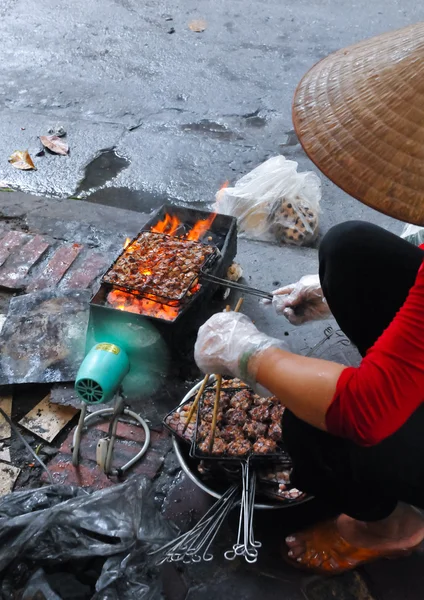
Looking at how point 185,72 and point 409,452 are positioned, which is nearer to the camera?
point 409,452

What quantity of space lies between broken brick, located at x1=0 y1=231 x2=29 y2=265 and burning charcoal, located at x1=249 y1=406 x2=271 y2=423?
183 centimetres

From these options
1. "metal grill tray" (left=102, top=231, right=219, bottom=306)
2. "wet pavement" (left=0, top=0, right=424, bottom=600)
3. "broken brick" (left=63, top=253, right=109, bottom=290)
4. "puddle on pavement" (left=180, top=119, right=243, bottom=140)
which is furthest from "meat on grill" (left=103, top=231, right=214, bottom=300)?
"puddle on pavement" (left=180, top=119, right=243, bottom=140)

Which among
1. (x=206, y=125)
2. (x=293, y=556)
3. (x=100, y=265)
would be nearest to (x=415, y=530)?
(x=293, y=556)

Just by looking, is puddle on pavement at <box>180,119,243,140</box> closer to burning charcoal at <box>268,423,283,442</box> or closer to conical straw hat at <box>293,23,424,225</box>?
burning charcoal at <box>268,423,283,442</box>

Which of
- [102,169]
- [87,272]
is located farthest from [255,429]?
[102,169]

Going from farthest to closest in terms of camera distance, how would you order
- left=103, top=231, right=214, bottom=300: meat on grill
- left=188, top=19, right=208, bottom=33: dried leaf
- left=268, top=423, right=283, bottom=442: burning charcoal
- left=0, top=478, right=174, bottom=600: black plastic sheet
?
1. left=188, top=19, right=208, bottom=33: dried leaf
2. left=103, top=231, right=214, bottom=300: meat on grill
3. left=268, top=423, right=283, bottom=442: burning charcoal
4. left=0, top=478, right=174, bottom=600: black plastic sheet

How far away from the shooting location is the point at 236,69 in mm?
5406

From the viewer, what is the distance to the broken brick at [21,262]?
10.1 ft

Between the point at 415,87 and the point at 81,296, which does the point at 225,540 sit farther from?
the point at 415,87

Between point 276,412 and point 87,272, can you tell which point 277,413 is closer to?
point 276,412

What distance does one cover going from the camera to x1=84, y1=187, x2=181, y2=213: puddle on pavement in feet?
12.6

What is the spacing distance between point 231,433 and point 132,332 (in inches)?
25.5

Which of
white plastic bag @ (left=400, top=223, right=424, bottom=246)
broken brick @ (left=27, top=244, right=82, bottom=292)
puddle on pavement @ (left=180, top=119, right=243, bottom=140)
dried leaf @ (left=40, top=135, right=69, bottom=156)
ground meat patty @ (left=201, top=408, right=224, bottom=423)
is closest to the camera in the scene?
ground meat patty @ (left=201, top=408, right=224, bottom=423)

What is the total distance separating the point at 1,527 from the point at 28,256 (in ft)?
6.04
